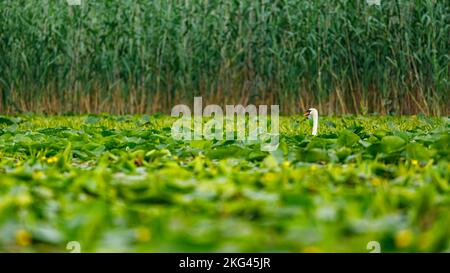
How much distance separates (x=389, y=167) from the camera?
3.67 m

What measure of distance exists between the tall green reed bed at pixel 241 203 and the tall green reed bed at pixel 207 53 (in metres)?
5.22

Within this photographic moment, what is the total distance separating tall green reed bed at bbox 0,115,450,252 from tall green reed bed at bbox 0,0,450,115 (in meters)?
5.22

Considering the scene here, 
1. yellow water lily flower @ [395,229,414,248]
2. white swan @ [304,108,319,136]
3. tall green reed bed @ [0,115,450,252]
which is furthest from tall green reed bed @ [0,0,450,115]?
yellow water lily flower @ [395,229,414,248]

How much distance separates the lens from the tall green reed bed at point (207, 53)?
9.19 meters

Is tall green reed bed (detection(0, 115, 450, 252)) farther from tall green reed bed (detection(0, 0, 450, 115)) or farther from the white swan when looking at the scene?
tall green reed bed (detection(0, 0, 450, 115))

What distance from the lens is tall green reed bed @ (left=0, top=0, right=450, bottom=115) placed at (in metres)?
9.19

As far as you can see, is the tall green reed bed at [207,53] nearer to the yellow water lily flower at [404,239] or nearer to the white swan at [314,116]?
the white swan at [314,116]

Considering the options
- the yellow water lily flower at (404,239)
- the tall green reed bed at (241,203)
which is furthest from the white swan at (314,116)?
the yellow water lily flower at (404,239)

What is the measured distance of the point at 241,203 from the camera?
100.0 inches

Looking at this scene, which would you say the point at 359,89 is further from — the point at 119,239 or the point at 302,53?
the point at 119,239

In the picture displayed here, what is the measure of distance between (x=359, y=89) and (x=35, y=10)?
15.2ft

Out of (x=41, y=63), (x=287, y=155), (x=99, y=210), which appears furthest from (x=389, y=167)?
(x=41, y=63)
